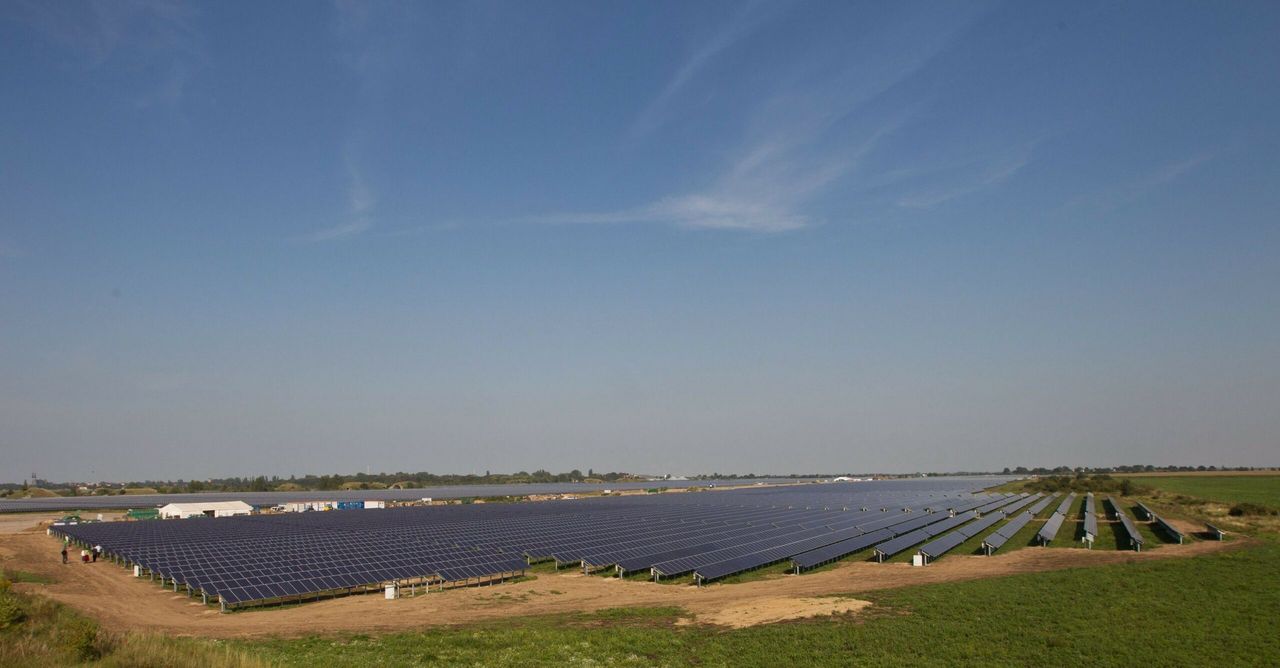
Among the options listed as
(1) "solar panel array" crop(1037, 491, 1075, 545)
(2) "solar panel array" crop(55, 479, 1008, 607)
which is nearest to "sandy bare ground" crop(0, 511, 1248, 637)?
(2) "solar panel array" crop(55, 479, 1008, 607)

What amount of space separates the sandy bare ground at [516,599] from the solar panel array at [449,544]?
5.37 ft

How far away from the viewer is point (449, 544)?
49938 millimetres

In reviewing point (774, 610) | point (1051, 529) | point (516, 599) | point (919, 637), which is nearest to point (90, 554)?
point (516, 599)

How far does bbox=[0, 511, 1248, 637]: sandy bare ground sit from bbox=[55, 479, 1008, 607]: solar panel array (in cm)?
164

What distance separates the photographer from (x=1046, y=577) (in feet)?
117

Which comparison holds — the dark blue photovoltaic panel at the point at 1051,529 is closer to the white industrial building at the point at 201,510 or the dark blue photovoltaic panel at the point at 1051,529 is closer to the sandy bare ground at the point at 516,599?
the sandy bare ground at the point at 516,599

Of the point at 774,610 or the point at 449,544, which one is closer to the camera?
the point at 774,610

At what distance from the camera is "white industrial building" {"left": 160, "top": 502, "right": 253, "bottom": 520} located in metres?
83.8

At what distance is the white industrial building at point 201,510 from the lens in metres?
83.8

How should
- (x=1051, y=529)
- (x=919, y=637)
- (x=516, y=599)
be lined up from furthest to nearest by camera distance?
(x=1051, y=529)
(x=516, y=599)
(x=919, y=637)

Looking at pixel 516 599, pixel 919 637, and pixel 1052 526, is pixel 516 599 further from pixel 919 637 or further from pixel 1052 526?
pixel 1052 526

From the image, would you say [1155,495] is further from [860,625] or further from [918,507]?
[860,625]

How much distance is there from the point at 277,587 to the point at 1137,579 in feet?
130

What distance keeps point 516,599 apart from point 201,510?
239 feet
